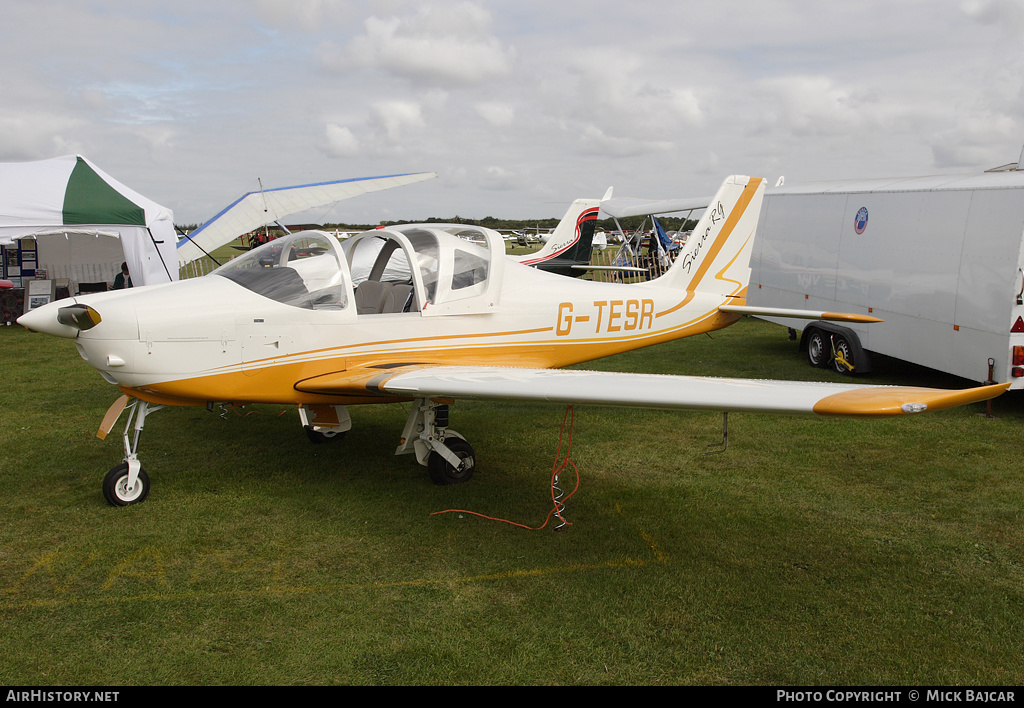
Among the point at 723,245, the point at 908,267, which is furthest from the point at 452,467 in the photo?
the point at 908,267

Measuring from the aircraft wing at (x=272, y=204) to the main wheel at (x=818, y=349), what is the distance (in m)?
11.0

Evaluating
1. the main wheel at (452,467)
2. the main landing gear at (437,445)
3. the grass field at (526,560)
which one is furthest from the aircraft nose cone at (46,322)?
the main wheel at (452,467)

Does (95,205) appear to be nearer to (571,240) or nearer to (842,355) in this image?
(571,240)

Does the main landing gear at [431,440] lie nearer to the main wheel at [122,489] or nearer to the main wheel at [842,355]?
the main wheel at [122,489]

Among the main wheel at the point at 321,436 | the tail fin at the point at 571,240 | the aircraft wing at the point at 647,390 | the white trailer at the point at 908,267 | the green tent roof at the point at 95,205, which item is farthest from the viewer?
the tail fin at the point at 571,240

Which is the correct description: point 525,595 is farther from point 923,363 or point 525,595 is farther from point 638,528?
point 923,363

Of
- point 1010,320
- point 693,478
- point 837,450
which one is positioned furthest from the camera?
point 1010,320

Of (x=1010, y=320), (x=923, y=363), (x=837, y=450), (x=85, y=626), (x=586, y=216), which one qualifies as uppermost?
(x=586, y=216)

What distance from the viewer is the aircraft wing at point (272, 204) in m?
17.0

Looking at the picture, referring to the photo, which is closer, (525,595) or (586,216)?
(525,595)

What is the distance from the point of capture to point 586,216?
68.3ft

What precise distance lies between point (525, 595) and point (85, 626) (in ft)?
7.65

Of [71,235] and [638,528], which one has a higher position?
[71,235]
